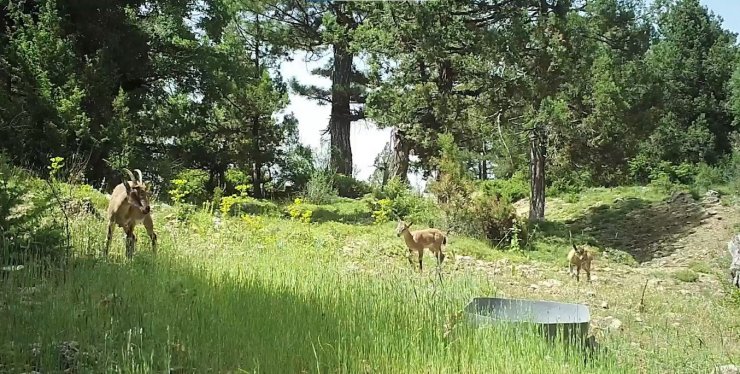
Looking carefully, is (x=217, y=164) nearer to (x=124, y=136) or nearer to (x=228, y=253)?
(x=124, y=136)

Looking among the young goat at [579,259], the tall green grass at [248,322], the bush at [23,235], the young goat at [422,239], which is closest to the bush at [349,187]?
the young goat at [422,239]

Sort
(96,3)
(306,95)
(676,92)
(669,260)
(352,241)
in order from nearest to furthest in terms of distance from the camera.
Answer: (352,241) < (669,260) < (96,3) < (306,95) < (676,92)

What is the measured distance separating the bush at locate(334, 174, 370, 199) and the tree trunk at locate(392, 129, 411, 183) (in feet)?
3.79

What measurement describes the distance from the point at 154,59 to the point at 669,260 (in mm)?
8878

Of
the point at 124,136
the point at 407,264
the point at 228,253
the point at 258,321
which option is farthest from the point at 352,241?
the point at 258,321

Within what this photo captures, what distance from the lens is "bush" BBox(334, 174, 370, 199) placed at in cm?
1541

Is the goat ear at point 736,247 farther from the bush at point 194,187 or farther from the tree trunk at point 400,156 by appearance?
the tree trunk at point 400,156

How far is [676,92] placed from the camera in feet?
61.4

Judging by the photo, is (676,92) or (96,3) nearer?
(96,3)

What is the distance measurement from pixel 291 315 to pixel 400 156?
11.3 m

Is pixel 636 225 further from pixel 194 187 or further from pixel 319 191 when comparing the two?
pixel 194 187

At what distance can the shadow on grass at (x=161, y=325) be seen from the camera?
2.54 m

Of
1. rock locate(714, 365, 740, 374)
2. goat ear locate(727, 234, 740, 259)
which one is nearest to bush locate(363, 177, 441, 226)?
goat ear locate(727, 234, 740, 259)

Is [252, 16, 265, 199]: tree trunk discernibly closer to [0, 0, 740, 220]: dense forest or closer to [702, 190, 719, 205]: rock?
[0, 0, 740, 220]: dense forest
